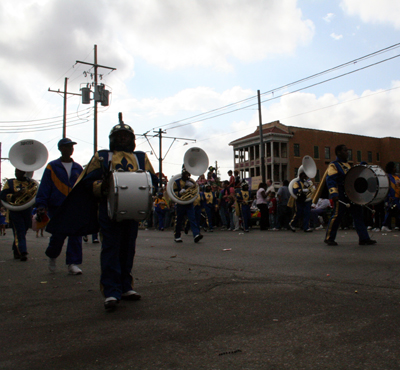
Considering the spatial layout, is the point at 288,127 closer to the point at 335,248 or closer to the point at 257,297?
the point at 335,248

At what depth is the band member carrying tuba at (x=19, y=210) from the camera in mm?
8586

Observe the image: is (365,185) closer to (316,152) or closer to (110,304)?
(110,304)

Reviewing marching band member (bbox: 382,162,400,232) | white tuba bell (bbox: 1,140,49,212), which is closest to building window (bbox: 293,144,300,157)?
marching band member (bbox: 382,162,400,232)

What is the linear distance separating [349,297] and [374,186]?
483 centimetres

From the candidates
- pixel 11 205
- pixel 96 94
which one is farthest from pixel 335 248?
pixel 96 94

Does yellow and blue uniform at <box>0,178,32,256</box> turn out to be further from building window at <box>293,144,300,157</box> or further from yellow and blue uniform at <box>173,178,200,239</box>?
building window at <box>293,144,300,157</box>

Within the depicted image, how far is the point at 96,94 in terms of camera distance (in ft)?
102

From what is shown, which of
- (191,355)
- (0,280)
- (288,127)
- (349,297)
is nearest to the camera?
(191,355)

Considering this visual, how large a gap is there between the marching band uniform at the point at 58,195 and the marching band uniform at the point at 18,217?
230 centimetres

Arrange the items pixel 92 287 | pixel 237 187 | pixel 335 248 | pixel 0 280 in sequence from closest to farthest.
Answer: pixel 92 287, pixel 0 280, pixel 335 248, pixel 237 187

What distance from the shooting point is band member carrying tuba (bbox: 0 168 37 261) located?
859 centimetres

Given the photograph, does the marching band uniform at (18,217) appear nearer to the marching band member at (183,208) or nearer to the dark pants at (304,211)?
the marching band member at (183,208)

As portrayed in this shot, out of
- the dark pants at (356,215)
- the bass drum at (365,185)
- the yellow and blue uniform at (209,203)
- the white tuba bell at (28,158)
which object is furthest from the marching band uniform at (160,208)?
the bass drum at (365,185)

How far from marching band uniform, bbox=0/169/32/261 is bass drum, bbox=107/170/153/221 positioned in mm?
→ 5242
